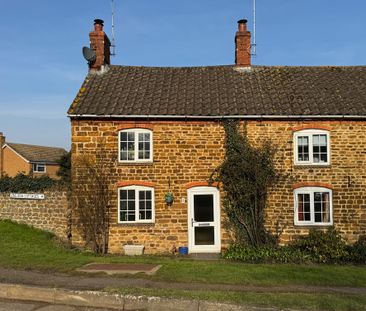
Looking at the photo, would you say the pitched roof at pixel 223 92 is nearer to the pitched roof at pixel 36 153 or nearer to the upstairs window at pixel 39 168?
the pitched roof at pixel 36 153

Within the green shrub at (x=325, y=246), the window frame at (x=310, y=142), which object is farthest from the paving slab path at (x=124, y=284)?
the window frame at (x=310, y=142)

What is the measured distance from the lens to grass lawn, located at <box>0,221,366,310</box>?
7648 millimetres

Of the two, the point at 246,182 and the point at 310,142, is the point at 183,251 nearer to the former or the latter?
Answer: the point at 246,182

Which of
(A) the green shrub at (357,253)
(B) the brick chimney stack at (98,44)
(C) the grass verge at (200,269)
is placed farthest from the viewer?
(B) the brick chimney stack at (98,44)

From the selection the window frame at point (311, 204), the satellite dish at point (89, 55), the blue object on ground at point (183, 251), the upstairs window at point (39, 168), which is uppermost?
the satellite dish at point (89, 55)

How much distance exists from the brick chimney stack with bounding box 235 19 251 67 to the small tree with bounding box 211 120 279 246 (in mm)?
4889

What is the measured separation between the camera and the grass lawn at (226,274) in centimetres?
765

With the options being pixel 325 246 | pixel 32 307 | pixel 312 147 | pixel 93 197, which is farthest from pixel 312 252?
pixel 32 307

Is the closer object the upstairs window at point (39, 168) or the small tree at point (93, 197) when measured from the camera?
the small tree at point (93, 197)

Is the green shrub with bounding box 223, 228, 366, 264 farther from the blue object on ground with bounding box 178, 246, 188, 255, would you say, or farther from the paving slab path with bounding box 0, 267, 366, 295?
the paving slab path with bounding box 0, 267, 366, 295

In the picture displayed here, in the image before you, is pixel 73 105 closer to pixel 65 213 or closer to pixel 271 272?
pixel 65 213

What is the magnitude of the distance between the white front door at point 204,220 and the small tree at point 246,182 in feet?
1.51

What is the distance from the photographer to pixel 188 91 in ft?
54.0

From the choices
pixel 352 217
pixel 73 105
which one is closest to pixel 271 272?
pixel 352 217
